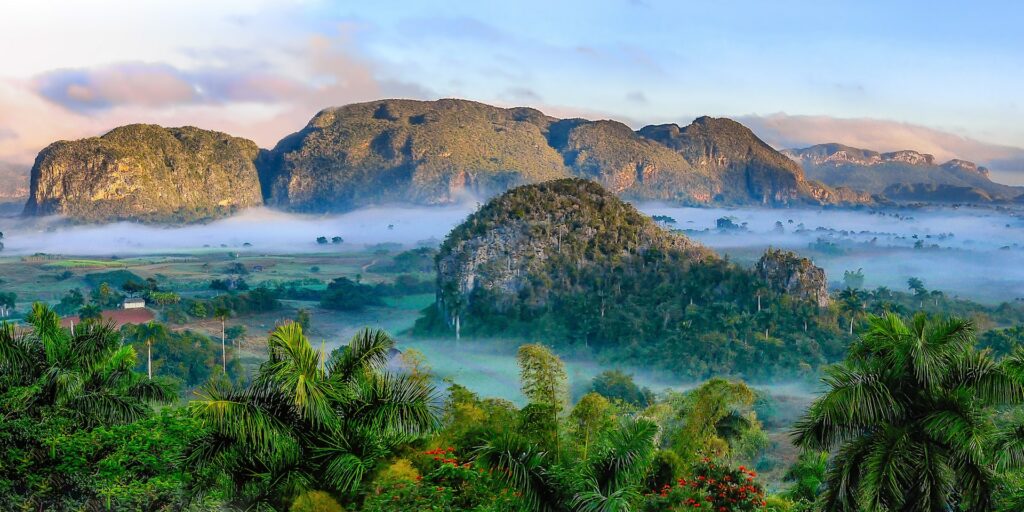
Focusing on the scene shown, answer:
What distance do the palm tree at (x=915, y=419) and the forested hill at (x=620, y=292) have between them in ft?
126

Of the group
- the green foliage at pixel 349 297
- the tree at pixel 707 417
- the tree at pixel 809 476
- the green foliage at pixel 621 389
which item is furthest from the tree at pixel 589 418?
the green foliage at pixel 349 297

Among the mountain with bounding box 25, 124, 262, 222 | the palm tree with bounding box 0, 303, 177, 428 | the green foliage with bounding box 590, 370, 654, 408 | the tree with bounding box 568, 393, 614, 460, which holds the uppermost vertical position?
the mountain with bounding box 25, 124, 262, 222

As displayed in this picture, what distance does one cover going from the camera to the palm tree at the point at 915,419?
9.50 m

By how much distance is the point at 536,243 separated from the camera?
60.9 metres

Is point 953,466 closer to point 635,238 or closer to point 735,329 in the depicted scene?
point 735,329

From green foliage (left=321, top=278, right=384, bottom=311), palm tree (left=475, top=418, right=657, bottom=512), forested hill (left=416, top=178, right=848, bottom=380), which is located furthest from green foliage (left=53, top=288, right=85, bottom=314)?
palm tree (left=475, top=418, right=657, bottom=512)

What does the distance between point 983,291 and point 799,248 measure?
40.3 metres

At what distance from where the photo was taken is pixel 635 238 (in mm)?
61438

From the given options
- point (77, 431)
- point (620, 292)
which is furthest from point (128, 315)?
point (77, 431)

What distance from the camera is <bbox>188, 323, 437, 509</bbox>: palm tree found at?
32.9ft

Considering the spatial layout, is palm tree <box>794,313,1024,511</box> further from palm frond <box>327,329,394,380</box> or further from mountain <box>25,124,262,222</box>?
mountain <box>25,124,262,222</box>

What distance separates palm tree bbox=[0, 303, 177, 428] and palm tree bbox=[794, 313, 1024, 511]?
420 inches

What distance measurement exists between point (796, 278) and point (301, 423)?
48.3m

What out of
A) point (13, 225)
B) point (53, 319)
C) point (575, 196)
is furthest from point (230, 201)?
point (53, 319)
